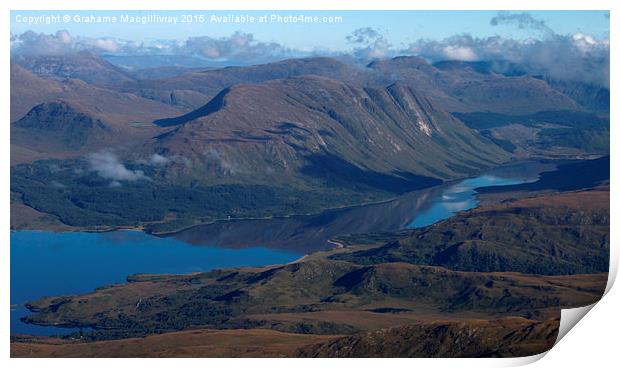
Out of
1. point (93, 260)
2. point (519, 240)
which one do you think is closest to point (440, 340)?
point (519, 240)

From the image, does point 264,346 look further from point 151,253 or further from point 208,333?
point 151,253

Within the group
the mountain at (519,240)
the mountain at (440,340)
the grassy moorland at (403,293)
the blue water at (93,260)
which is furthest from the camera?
the mountain at (519,240)

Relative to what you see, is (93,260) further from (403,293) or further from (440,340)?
(440,340)

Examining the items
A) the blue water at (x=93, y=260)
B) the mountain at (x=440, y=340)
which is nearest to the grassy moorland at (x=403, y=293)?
the mountain at (x=440, y=340)

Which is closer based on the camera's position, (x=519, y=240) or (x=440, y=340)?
(x=440, y=340)

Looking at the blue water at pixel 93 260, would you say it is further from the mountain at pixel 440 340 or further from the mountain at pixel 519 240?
the mountain at pixel 440 340

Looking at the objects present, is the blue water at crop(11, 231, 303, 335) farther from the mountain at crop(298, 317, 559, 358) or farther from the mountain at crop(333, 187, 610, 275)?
the mountain at crop(298, 317, 559, 358)

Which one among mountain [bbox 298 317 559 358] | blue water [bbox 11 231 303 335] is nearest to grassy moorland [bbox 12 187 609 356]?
mountain [bbox 298 317 559 358]

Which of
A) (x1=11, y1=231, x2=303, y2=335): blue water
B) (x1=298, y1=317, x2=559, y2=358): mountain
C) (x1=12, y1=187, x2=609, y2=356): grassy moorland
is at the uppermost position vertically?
(x1=298, y1=317, x2=559, y2=358): mountain

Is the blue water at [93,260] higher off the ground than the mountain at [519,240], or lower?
lower

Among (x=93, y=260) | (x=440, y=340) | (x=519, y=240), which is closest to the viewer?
(x=440, y=340)
